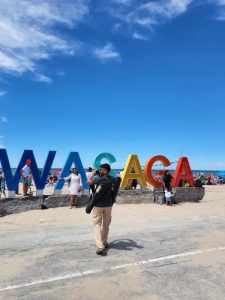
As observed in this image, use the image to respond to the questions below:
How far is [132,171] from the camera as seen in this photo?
1695 centimetres

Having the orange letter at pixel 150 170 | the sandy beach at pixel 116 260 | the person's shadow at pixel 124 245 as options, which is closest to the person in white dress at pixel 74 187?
the sandy beach at pixel 116 260

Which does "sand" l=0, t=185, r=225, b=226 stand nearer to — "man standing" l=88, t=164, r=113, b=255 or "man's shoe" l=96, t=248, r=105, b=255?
"man standing" l=88, t=164, r=113, b=255

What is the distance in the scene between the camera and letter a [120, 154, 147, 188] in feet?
53.5

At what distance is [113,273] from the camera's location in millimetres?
5855

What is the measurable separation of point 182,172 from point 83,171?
206 inches

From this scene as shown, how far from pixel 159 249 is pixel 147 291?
96.6 inches

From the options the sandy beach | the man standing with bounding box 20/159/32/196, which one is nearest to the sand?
the sandy beach

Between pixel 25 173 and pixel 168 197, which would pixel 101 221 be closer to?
pixel 25 173

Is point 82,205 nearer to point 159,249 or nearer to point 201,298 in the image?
point 159,249

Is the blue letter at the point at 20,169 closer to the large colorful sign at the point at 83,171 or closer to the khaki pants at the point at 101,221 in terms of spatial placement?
the large colorful sign at the point at 83,171

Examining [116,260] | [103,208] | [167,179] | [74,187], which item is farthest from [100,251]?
[167,179]

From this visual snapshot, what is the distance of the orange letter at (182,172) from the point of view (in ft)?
56.3

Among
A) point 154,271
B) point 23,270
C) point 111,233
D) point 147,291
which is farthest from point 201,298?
point 111,233

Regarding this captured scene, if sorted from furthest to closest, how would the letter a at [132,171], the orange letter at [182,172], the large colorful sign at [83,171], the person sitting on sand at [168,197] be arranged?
the orange letter at [182,172], the letter a at [132,171], the person sitting on sand at [168,197], the large colorful sign at [83,171]
